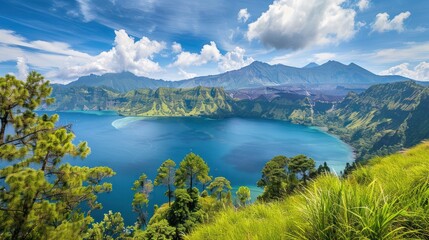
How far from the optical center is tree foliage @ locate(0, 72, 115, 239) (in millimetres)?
11211

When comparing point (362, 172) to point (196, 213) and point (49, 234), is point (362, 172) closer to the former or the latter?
point (49, 234)

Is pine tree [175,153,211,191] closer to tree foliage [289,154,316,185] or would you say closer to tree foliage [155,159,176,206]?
tree foliage [155,159,176,206]

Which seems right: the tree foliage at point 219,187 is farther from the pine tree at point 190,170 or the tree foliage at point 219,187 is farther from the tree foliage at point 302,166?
the tree foliage at point 302,166

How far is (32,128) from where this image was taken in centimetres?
1284

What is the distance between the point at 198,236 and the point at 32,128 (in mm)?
12014

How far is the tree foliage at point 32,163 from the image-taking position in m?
11.2

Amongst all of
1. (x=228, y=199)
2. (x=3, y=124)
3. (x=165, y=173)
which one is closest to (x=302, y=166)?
(x=165, y=173)

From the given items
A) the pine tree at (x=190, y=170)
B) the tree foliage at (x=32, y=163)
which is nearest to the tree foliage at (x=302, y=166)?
the pine tree at (x=190, y=170)

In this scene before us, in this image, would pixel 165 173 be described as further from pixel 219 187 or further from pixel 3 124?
pixel 3 124

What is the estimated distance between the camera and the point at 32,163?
12703 mm

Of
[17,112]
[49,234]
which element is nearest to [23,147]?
[17,112]

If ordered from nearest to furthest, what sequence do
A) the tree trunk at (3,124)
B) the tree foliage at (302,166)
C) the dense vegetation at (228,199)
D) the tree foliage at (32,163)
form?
the dense vegetation at (228,199)
the tree foliage at (32,163)
the tree trunk at (3,124)
the tree foliage at (302,166)

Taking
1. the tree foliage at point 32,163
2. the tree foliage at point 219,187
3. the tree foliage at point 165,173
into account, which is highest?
the tree foliage at point 32,163

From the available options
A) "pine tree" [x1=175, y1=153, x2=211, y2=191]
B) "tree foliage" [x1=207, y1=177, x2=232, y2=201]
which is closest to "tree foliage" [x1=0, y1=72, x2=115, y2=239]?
"pine tree" [x1=175, y1=153, x2=211, y2=191]
